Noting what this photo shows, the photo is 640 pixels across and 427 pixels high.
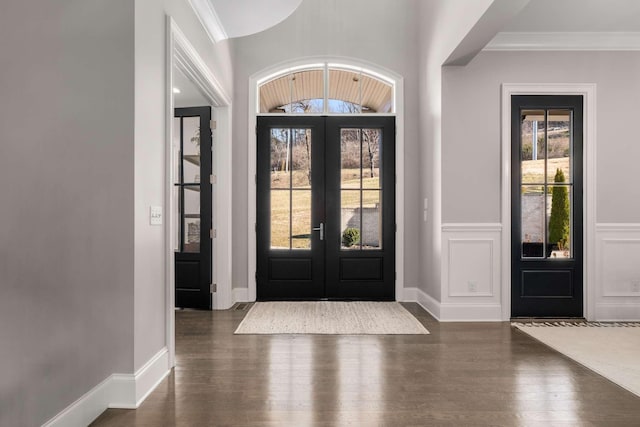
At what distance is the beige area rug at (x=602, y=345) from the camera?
9.42ft

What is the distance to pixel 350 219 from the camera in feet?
17.6

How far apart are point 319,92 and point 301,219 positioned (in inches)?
62.3

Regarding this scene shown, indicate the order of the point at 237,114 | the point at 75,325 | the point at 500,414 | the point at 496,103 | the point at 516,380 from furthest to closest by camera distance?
the point at 237,114, the point at 496,103, the point at 516,380, the point at 500,414, the point at 75,325

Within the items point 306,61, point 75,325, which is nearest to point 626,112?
point 306,61

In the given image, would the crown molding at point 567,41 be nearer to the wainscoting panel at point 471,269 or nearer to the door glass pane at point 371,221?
the wainscoting panel at point 471,269

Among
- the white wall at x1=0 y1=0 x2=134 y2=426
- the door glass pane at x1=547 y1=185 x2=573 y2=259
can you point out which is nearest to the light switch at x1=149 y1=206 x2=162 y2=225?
the white wall at x1=0 y1=0 x2=134 y2=426

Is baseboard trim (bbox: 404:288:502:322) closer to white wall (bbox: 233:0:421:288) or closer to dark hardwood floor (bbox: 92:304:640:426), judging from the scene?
dark hardwood floor (bbox: 92:304:640:426)

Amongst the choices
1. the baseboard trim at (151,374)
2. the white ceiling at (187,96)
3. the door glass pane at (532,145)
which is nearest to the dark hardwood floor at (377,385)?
the baseboard trim at (151,374)

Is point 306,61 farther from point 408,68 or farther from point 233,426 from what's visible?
Result: point 233,426

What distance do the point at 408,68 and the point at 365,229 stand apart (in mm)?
2024

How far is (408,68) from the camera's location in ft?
17.5

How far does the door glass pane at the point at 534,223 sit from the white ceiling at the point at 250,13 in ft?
9.60

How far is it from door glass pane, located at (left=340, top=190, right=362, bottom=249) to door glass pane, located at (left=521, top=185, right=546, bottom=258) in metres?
1.84

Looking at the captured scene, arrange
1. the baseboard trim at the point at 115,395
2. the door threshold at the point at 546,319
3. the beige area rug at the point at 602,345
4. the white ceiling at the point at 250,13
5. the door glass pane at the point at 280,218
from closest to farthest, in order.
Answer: the baseboard trim at the point at 115,395 → the beige area rug at the point at 602,345 → the white ceiling at the point at 250,13 → the door threshold at the point at 546,319 → the door glass pane at the point at 280,218
